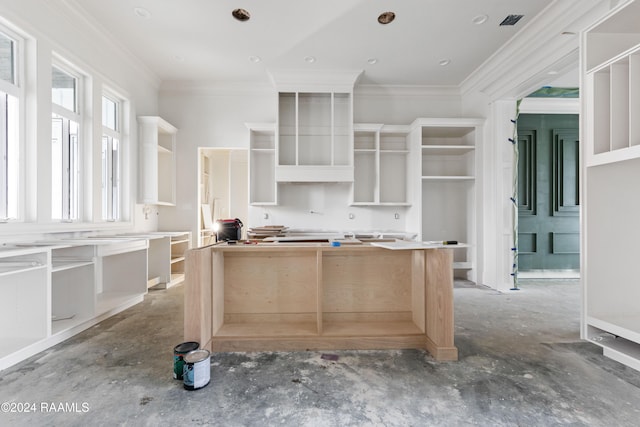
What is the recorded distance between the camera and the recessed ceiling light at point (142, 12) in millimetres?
3006

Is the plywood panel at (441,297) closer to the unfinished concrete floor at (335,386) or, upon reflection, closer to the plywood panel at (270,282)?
the unfinished concrete floor at (335,386)

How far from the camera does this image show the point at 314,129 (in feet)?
14.8

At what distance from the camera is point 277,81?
432 centimetres

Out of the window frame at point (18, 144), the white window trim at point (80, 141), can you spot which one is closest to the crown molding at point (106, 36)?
the white window trim at point (80, 141)

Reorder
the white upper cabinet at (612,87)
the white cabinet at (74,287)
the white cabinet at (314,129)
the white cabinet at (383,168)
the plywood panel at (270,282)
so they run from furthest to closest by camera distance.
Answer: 1. the white cabinet at (383,168)
2. the white cabinet at (314,129)
3. the white cabinet at (74,287)
4. the plywood panel at (270,282)
5. the white upper cabinet at (612,87)

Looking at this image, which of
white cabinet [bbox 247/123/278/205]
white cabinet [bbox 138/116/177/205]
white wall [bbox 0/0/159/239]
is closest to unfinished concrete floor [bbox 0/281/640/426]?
white wall [bbox 0/0/159/239]

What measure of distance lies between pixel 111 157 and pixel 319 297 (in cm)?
352

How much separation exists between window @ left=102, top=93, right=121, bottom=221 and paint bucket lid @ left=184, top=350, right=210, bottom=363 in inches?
114

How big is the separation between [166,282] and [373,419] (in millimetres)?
3568

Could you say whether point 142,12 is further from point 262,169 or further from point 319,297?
point 319,297

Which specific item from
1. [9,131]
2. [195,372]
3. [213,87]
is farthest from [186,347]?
[213,87]

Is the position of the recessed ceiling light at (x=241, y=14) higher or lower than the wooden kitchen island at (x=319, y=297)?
higher

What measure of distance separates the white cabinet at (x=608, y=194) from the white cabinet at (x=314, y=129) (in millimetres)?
2754

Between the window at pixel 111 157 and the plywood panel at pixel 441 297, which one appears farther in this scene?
the window at pixel 111 157
